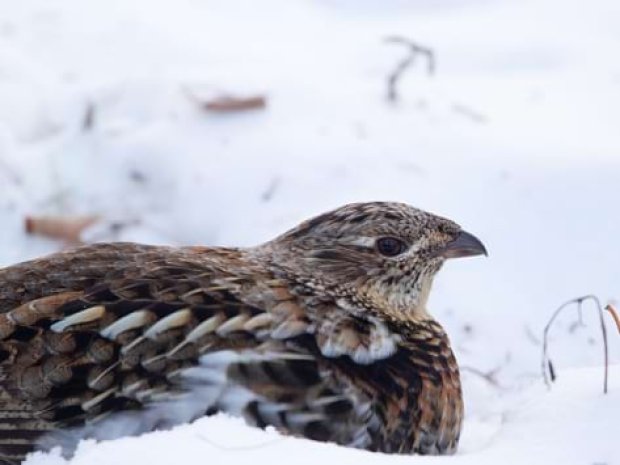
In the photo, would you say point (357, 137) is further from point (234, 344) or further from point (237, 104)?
point (234, 344)

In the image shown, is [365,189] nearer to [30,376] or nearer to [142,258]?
[142,258]

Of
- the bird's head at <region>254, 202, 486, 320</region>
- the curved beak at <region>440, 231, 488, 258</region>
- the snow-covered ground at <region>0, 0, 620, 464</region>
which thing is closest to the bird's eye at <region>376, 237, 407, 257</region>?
the bird's head at <region>254, 202, 486, 320</region>

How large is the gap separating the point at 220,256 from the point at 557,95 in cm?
326

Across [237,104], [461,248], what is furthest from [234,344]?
[237,104]

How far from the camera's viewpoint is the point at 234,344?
12.2ft

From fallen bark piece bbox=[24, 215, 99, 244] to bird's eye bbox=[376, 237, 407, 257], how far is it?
2115 mm

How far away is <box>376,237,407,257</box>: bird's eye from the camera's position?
4293 mm

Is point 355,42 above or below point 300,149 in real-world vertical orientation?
above

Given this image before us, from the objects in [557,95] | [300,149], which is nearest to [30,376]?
[300,149]

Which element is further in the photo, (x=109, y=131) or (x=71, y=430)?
(x=109, y=131)

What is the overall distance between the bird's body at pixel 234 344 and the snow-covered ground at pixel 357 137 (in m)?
0.36

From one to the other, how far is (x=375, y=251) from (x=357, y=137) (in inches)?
82.2

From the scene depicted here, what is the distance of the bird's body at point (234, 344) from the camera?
3.62m

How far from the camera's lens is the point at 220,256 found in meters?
4.19
